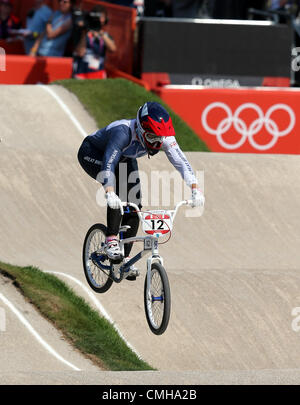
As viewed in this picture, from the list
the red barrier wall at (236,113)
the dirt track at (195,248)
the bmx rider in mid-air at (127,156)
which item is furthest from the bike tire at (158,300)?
the red barrier wall at (236,113)

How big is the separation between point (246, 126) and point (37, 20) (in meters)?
5.54

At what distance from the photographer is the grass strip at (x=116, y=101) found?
1994 cm

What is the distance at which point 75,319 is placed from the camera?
38.9 feet

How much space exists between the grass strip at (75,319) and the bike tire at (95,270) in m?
0.41

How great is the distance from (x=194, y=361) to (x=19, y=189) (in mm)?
5053

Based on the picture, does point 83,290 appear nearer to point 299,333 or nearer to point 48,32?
point 299,333

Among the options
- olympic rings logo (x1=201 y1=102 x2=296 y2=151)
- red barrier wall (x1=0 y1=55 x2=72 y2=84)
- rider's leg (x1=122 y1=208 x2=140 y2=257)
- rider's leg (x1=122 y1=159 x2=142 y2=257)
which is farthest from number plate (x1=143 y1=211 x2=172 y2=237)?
red barrier wall (x1=0 y1=55 x2=72 y2=84)

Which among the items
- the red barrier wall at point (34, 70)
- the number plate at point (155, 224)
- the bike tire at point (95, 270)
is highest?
the number plate at point (155, 224)

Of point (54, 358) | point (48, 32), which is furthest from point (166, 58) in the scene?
point (54, 358)

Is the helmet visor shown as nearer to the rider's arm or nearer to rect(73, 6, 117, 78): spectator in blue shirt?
the rider's arm

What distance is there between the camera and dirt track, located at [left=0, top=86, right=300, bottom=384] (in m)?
11.8

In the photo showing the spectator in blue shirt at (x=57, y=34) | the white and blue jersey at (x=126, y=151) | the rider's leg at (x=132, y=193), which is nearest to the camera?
the white and blue jersey at (x=126, y=151)

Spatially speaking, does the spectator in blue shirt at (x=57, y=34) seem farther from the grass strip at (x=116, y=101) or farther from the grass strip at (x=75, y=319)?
the grass strip at (x=75, y=319)

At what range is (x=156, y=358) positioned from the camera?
38.4 feet
